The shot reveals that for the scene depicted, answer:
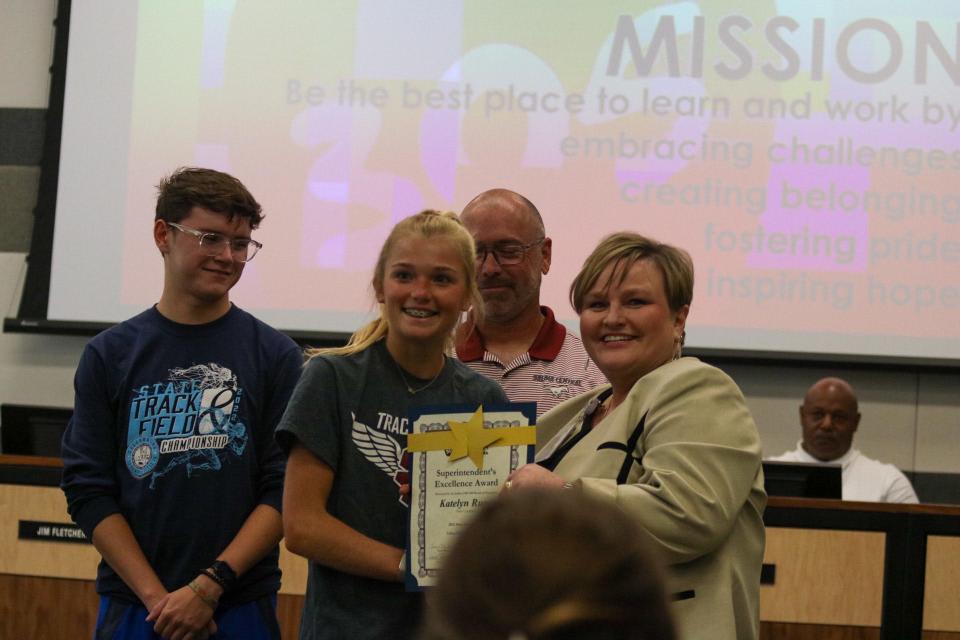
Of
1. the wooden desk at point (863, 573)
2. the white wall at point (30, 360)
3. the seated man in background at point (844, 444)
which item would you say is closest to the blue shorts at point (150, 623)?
the wooden desk at point (863, 573)

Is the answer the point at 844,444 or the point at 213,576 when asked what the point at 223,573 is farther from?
the point at 844,444

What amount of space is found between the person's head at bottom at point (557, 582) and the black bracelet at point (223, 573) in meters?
1.67

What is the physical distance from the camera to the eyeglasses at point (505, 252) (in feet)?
8.98

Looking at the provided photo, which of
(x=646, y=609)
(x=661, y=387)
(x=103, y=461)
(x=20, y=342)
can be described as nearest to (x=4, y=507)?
(x=103, y=461)

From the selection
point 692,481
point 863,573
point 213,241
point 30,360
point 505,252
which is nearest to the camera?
point 692,481

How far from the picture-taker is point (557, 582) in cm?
65

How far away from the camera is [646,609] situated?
0.65 meters

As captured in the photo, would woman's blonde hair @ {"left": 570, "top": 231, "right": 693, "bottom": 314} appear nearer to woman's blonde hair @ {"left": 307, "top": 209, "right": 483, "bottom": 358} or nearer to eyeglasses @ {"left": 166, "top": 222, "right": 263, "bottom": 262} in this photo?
woman's blonde hair @ {"left": 307, "top": 209, "right": 483, "bottom": 358}

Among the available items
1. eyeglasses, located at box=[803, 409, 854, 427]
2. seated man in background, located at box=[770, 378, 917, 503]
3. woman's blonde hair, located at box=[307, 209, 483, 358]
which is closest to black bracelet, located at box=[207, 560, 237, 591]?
woman's blonde hair, located at box=[307, 209, 483, 358]

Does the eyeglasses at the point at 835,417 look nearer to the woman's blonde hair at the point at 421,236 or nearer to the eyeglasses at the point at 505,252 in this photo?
the eyeglasses at the point at 505,252

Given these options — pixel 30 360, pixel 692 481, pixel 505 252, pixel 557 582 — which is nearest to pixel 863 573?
pixel 505 252

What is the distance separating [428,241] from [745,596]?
0.78 metres

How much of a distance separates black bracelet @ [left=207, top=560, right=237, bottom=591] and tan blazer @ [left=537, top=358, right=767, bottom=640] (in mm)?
779

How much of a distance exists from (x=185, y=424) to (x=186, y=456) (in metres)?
0.06
